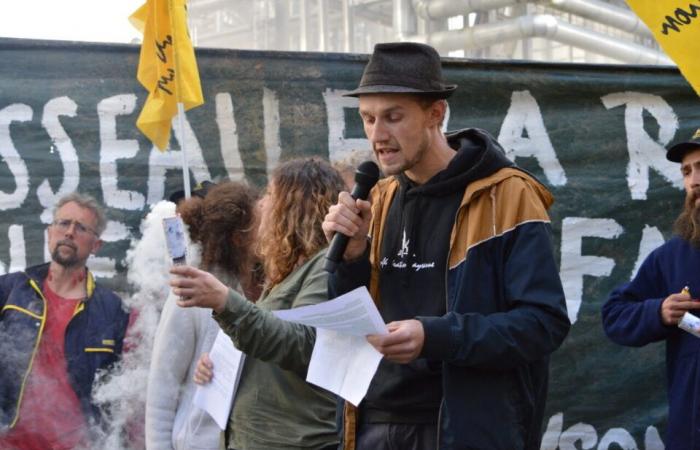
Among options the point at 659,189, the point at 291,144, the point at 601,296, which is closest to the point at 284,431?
the point at 291,144

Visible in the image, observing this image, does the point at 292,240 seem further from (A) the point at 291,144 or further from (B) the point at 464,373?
(A) the point at 291,144

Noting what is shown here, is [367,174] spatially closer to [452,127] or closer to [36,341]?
[36,341]

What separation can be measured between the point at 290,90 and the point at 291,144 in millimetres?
269

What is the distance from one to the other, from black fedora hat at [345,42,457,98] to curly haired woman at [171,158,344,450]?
885 millimetres

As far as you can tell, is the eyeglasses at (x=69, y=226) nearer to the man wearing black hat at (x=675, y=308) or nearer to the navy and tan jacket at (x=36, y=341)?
the navy and tan jacket at (x=36, y=341)

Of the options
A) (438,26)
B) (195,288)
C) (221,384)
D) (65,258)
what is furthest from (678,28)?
(438,26)

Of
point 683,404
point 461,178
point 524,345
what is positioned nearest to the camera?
point 524,345

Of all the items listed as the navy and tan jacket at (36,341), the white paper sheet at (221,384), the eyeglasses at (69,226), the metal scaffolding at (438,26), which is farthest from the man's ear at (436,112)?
the metal scaffolding at (438,26)

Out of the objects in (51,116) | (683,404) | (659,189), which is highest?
(51,116)

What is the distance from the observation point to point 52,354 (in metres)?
4.68

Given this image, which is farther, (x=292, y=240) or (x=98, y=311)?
(x=98, y=311)

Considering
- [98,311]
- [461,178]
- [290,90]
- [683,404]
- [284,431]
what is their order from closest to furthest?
1. [461,178]
2. [284,431]
3. [683,404]
4. [98,311]
5. [290,90]

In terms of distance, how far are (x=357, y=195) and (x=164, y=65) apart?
5.47 ft

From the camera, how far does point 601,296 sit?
5410mm
